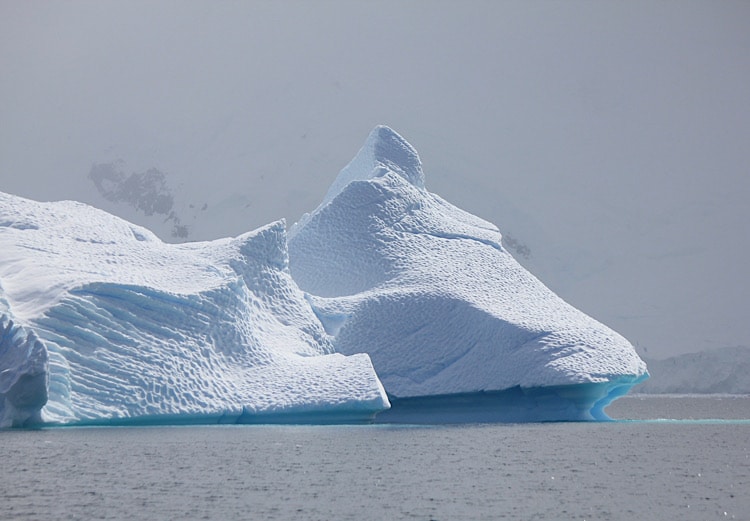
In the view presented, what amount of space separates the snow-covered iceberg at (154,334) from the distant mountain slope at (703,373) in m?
19.0

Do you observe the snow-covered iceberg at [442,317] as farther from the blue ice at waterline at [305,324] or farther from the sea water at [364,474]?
the sea water at [364,474]

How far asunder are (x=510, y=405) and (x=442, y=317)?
1650 millimetres

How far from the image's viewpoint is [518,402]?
17438 millimetres

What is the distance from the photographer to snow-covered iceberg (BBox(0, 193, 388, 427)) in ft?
45.5

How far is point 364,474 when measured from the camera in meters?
11.3

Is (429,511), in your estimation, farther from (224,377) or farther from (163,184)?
(163,184)

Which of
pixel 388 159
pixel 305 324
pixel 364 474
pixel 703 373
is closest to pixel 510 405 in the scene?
pixel 305 324

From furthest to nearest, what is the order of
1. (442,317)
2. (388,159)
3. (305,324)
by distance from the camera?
(388,159) < (442,317) < (305,324)

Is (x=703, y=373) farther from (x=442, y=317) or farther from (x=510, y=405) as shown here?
(x=442, y=317)

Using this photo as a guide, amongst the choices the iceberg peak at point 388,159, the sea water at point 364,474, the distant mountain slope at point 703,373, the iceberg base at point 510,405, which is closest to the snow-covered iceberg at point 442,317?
the iceberg base at point 510,405

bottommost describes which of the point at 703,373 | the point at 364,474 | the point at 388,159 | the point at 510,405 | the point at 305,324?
the point at 364,474

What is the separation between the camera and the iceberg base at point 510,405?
1702 cm

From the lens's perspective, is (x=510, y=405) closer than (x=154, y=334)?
No

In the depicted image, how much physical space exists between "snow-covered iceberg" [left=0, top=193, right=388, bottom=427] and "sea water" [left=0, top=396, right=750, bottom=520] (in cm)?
40
